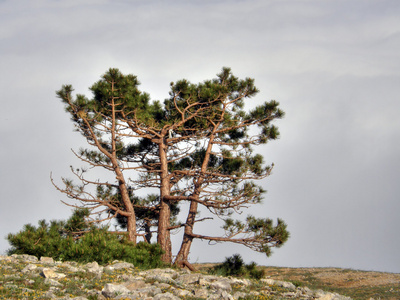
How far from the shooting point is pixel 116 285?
9797 millimetres

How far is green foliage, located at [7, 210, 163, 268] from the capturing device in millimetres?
14078

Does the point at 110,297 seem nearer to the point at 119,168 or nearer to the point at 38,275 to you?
the point at 38,275

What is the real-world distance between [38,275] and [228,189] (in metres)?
10.9

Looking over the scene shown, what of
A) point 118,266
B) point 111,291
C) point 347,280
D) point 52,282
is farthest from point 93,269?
point 347,280

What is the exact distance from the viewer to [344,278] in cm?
2650

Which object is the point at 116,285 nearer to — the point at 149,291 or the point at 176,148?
the point at 149,291

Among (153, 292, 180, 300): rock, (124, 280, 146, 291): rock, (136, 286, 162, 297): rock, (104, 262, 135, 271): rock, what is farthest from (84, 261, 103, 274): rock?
(153, 292, 180, 300): rock

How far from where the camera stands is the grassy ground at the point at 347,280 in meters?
21.1

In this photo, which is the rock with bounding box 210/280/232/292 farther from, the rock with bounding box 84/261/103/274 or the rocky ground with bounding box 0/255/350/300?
the rock with bounding box 84/261/103/274

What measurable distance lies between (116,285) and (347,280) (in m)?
19.5

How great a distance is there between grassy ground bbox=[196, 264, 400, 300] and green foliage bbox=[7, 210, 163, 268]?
Answer: 7.04 meters

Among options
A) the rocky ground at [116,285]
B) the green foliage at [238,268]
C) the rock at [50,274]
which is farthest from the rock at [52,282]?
the green foliage at [238,268]

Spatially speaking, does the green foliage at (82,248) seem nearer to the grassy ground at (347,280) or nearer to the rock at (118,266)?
the rock at (118,266)

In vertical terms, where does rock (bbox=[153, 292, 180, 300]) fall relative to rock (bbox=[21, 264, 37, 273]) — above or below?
below
